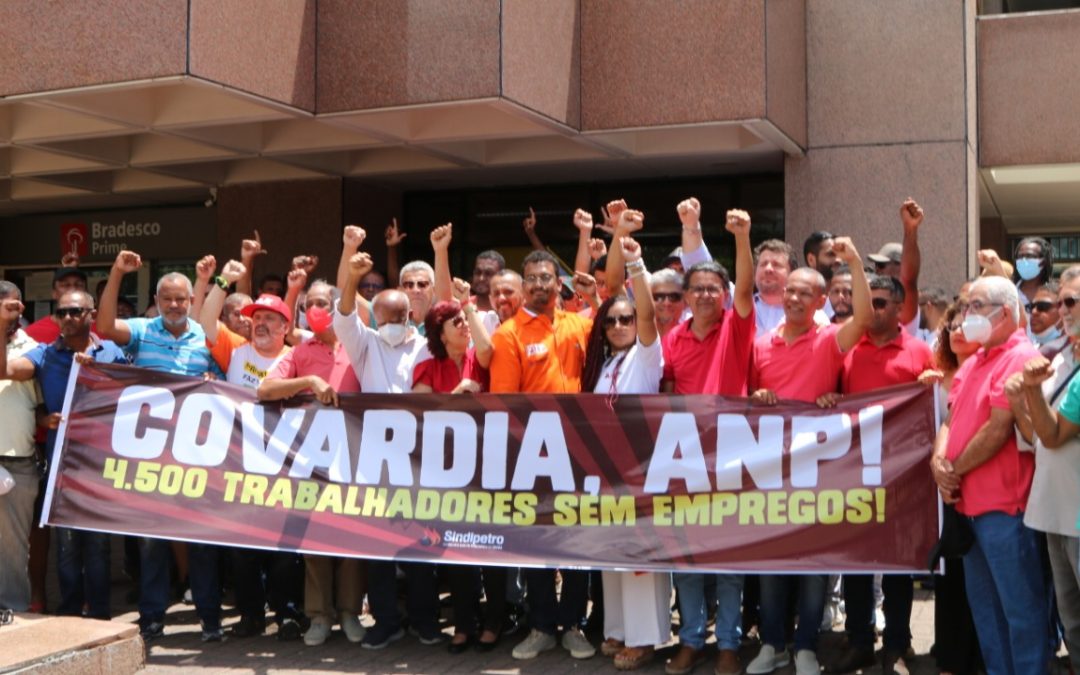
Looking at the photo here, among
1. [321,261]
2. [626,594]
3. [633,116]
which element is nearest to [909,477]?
[626,594]

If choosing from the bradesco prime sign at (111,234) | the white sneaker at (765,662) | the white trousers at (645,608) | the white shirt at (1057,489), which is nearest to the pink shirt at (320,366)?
the white trousers at (645,608)

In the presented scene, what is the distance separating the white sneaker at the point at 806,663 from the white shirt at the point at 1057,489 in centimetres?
147

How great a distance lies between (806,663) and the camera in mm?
6469

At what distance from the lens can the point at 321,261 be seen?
1341 centimetres

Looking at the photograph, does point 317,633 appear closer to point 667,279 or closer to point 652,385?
point 652,385

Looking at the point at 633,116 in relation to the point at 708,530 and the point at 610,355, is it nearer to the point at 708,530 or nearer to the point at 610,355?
the point at 610,355

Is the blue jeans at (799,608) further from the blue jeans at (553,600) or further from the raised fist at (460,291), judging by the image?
the raised fist at (460,291)

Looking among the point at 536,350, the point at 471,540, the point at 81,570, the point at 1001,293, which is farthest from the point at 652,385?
the point at 81,570

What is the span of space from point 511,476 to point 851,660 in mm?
2082

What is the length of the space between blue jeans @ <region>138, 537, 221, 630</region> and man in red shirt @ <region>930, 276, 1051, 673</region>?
4335 mm

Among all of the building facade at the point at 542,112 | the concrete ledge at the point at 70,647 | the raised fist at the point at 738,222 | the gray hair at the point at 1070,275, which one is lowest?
the concrete ledge at the point at 70,647

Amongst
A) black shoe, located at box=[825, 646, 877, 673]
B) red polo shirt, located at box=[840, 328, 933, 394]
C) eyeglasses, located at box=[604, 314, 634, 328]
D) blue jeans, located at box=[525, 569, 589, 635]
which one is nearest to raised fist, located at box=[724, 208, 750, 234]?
eyeglasses, located at box=[604, 314, 634, 328]

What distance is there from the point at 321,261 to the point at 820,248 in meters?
6.59

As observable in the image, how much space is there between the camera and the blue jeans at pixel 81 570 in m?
7.74
